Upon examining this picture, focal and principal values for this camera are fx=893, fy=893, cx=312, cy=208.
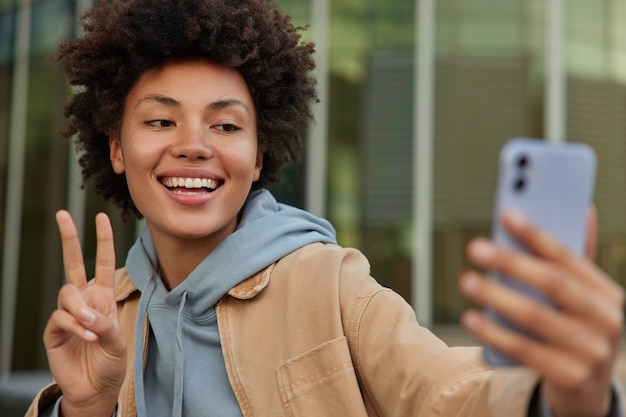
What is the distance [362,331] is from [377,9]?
25.7 feet

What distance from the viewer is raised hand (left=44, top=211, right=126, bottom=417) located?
1.91 m

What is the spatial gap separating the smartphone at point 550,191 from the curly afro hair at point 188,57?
1.33m

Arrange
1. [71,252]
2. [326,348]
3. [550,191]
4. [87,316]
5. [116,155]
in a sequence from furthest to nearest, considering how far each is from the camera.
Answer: [116,155] → [326,348] → [71,252] → [87,316] → [550,191]

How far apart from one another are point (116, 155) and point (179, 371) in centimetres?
73

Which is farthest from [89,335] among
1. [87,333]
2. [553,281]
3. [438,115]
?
[438,115]

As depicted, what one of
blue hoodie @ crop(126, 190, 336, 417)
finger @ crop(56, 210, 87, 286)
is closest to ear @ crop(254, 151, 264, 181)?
blue hoodie @ crop(126, 190, 336, 417)

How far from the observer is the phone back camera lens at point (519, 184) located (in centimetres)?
120

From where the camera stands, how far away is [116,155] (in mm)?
2629

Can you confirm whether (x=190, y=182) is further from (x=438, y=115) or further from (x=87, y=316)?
(x=438, y=115)

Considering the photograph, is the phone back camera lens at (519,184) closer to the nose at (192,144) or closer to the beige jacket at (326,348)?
the beige jacket at (326,348)

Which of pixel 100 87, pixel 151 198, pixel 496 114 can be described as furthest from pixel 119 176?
pixel 496 114

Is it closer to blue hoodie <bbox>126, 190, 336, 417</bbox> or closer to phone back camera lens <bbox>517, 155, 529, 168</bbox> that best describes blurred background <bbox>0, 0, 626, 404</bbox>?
blue hoodie <bbox>126, 190, 336, 417</bbox>

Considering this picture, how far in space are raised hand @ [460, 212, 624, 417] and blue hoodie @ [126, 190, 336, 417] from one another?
4.02 feet

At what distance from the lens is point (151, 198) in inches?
92.1
